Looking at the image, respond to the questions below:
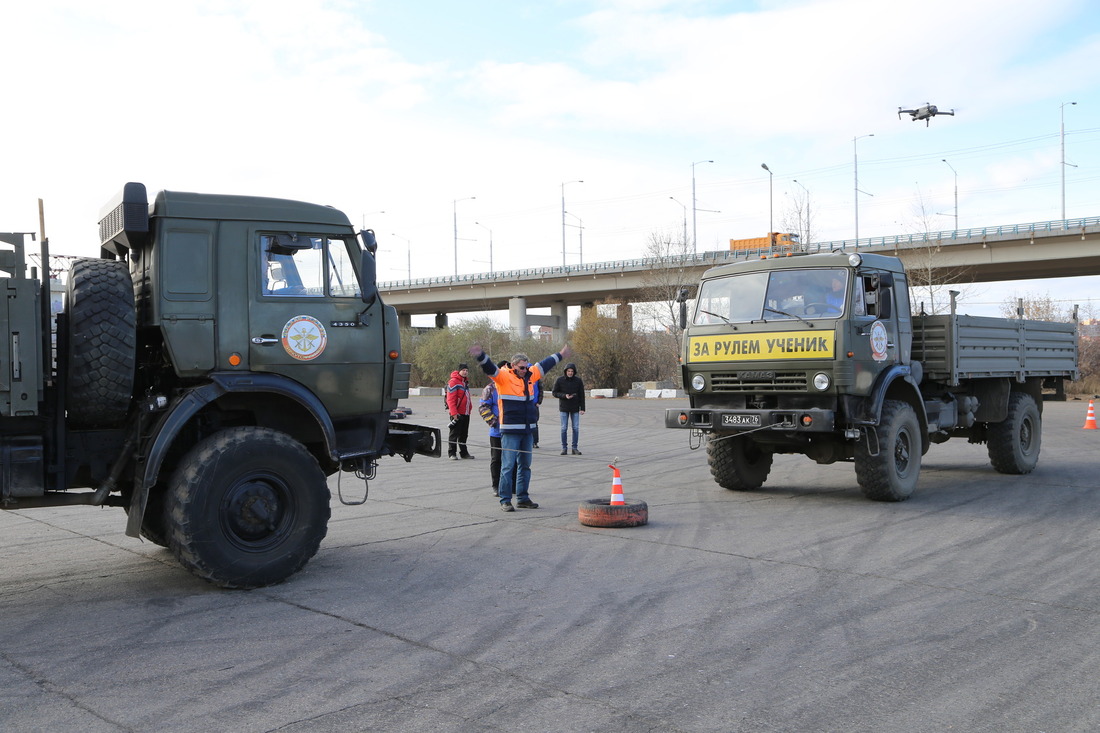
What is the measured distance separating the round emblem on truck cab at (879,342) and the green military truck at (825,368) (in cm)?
2

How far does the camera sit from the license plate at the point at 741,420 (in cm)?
1088

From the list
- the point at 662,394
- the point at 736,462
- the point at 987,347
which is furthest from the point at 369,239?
the point at 662,394

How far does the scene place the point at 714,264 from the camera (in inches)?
2010

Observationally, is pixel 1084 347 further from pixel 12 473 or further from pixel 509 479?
pixel 12 473

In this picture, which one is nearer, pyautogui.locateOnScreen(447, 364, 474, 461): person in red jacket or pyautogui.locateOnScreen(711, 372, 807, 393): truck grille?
pyautogui.locateOnScreen(711, 372, 807, 393): truck grille

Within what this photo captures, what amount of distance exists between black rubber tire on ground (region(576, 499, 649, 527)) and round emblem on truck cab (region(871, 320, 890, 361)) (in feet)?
11.5

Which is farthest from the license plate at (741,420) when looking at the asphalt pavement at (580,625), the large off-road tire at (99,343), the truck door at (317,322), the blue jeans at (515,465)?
the large off-road tire at (99,343)

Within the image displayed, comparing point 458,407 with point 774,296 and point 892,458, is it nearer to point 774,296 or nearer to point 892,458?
point 774,296

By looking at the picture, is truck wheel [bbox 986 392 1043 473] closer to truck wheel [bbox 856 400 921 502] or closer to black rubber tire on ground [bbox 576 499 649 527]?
truck wheel [bbox 856 400 921 502]

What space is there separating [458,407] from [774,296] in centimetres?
725

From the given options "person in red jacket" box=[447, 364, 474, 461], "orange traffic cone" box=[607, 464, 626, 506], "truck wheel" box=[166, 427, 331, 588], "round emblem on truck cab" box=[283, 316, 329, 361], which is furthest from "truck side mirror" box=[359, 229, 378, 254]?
"person in red jacket" box=[447, 364, 474, 461]

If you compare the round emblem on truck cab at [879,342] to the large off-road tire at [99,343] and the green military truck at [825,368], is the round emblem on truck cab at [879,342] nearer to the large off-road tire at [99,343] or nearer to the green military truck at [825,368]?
the green military truck at [825,368]

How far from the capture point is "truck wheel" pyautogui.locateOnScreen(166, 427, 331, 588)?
22.0ft

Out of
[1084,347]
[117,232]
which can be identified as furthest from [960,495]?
[1084,347]
